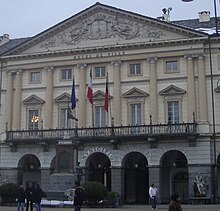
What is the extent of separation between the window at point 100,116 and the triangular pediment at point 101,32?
241 inches

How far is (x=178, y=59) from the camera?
144ft

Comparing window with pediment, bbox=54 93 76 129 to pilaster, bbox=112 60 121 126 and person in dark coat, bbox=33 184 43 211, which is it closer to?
pilaster, bbox=112 60 121 126

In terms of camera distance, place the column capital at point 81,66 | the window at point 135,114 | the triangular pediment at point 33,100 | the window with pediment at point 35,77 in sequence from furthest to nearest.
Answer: the window with pediment at point 35,77, the triangular pediment at point 33,100, the column capital at point 81,66, the window at point 135,114

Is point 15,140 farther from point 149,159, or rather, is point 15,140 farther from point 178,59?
point 178,59

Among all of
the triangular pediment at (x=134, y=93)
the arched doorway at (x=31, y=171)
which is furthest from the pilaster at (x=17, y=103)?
the triangular pediment at (x=134, y=93)

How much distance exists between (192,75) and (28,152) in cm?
1762

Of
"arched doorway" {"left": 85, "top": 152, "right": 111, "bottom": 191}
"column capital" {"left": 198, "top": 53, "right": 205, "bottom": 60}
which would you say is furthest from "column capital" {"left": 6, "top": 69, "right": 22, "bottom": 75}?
"column capital" {"left": 198, "top": 53, "right": 205, "bottom": 60}

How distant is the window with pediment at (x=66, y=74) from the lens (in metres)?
47.3

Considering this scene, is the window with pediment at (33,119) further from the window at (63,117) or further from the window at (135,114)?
the window at (135,114)

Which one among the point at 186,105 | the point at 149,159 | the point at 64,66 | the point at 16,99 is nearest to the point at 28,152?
the point at 16,99

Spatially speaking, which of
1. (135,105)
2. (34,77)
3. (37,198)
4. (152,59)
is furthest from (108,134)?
(37,198)

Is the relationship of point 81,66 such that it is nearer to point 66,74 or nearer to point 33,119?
point 66,74

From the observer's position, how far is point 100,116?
45406 millimetres

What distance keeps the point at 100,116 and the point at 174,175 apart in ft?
29.6
